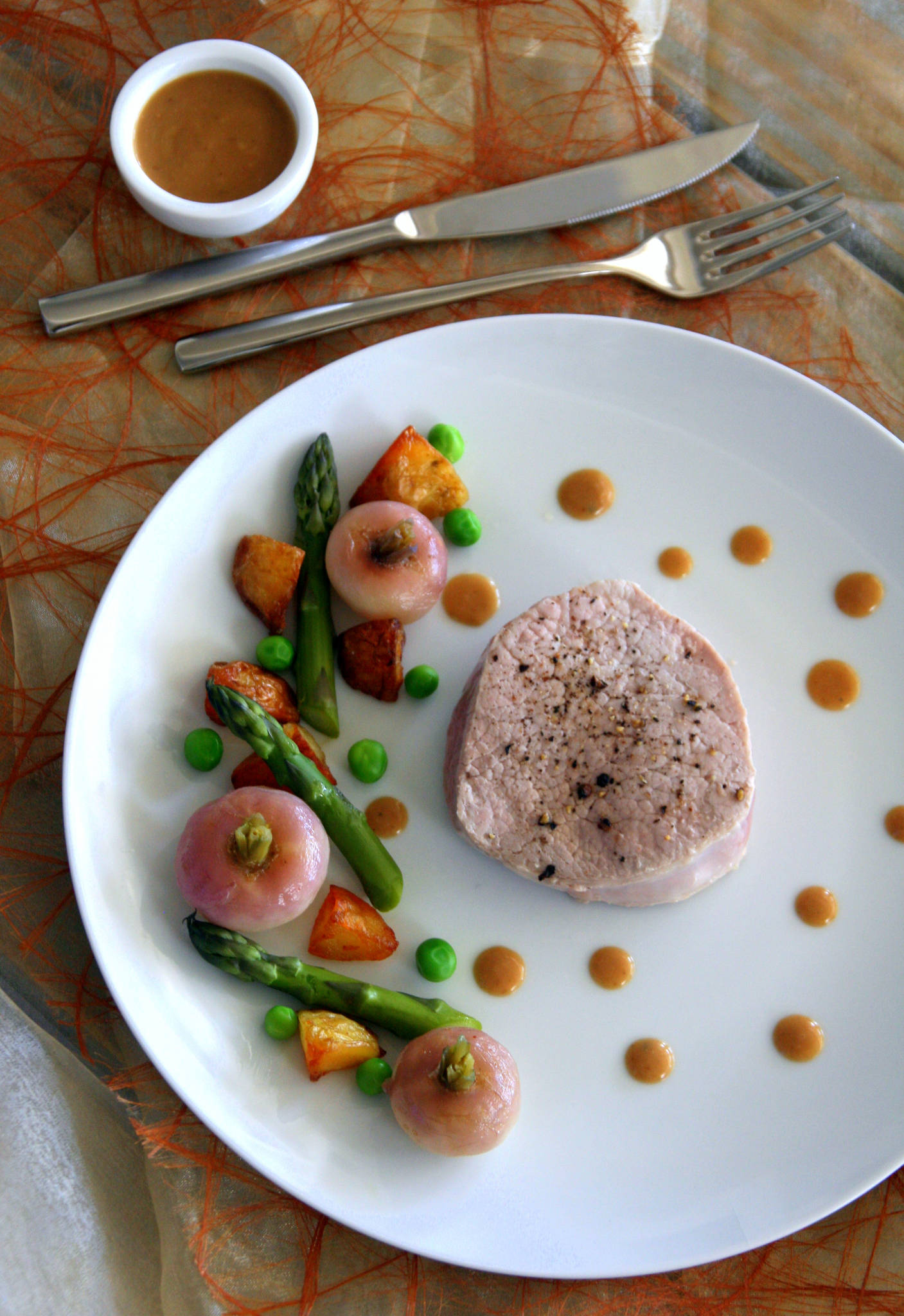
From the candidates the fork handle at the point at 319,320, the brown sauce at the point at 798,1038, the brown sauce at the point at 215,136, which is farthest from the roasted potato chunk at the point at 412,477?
the brown sauce at the point at 798,1038

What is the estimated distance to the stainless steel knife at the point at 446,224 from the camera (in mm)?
3268

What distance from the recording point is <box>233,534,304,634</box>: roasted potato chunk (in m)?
2.91

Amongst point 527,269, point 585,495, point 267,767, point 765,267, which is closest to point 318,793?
point 267,767

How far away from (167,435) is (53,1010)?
182cm

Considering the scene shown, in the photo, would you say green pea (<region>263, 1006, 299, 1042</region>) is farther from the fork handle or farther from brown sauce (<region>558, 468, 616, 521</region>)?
the fork handle

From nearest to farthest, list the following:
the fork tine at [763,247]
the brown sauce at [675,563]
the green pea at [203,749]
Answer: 1. the green pea at [203,749]
2. the brown sauce at [675,563]
3. the fork tine at [763,247]

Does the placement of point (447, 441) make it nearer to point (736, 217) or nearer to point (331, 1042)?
point (736, 217)

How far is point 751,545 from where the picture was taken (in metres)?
3.17

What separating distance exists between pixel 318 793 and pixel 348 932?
1.27 feet

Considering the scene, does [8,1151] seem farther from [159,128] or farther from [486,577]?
[159,128]

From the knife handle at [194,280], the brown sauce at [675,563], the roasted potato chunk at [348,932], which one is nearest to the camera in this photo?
the roasted potato chunk at [348,932]

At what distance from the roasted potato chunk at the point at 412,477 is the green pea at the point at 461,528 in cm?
6

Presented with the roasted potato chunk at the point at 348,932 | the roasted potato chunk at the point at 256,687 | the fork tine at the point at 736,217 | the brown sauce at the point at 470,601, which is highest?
the fork tine at the point at 736,217

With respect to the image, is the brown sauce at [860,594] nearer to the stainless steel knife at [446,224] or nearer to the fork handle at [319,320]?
the fork handle at [319,320]
